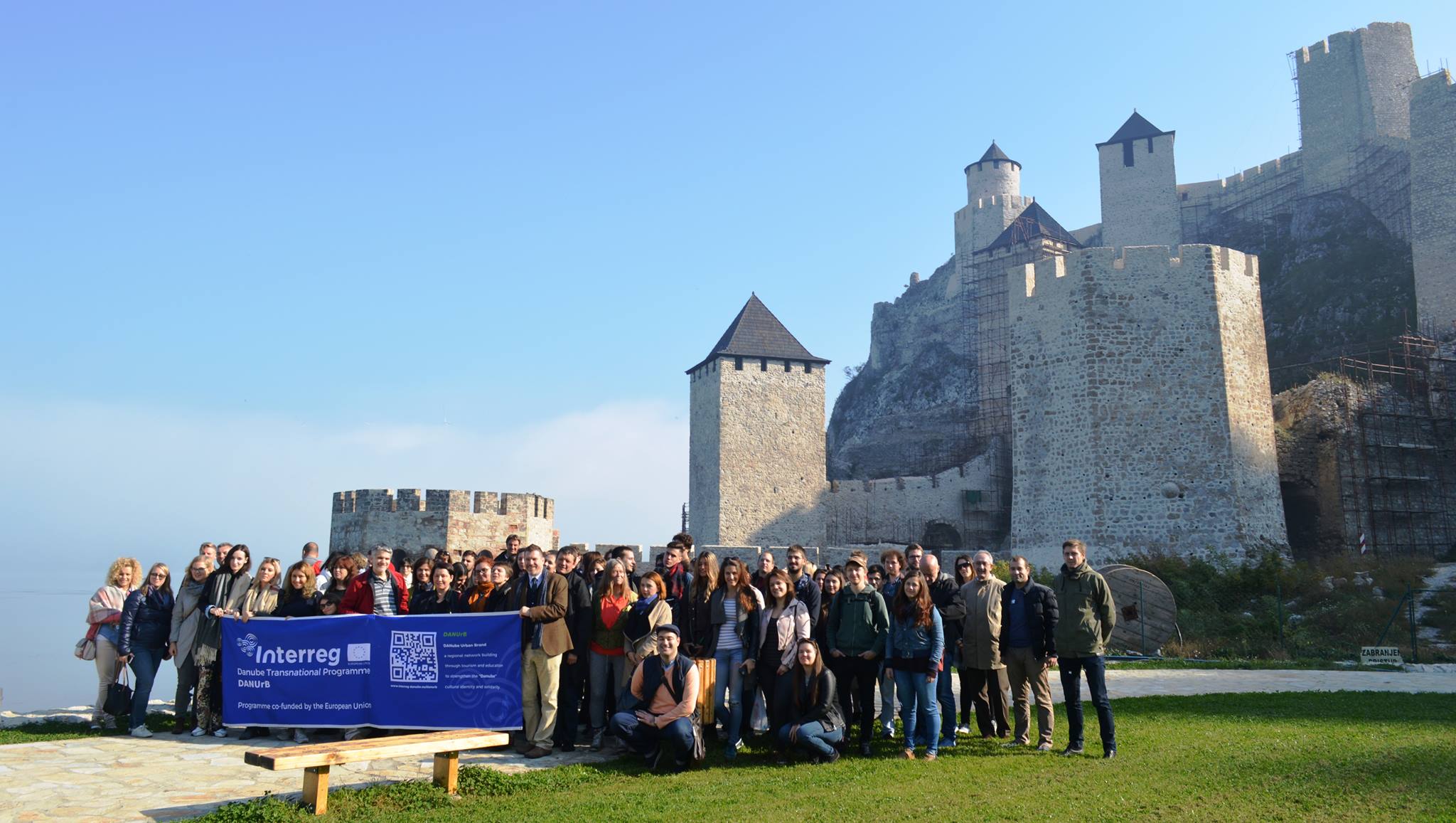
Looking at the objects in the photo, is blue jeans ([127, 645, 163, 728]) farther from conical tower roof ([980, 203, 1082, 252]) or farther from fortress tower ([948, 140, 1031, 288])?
fortress tower ([948, 140, 1031, 288])

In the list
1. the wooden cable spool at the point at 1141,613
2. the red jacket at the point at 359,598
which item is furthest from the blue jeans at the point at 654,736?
the wooden cable spool at the point at 1141,613

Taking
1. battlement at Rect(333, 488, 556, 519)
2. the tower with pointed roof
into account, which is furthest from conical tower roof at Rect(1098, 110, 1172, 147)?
battlement at Rect(333, 488, 556, 519)

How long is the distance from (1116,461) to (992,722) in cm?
1478

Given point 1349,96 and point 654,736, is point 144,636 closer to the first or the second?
point 654,736

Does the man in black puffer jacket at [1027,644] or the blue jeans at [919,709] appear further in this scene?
the man in black puffer jacket at [1027,644]

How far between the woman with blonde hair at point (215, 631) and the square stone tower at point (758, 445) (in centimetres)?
1938

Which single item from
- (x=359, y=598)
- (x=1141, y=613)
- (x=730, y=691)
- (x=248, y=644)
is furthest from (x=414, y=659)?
(x=1141, y=613)

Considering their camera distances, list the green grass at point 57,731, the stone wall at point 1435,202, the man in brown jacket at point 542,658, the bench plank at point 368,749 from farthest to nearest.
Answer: the stone wall at point 1435,202 → the green grass at point 57,731 → the man in brown jacket at point 542,658 → the bench plank at point 368,749

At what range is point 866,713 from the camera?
796 centimetres

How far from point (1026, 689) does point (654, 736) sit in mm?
3004

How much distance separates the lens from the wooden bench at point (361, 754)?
6.14 meters

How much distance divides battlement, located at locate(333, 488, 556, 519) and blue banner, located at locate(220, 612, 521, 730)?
1196 cm

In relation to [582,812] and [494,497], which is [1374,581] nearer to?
[494,497]

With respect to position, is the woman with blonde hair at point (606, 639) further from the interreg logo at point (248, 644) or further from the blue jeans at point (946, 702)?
the interreg logo at point (248, 644)
